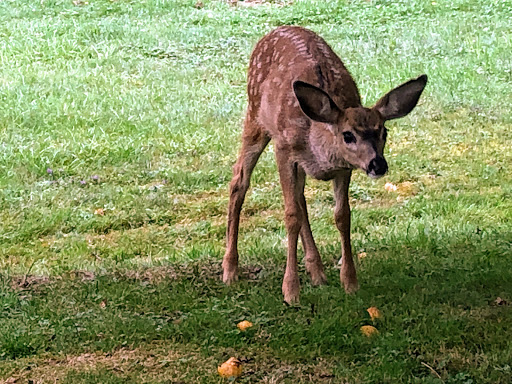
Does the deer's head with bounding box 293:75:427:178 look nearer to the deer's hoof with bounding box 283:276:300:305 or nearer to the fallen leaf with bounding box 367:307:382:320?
the fallen leaf with bounding box 367:307:382:320

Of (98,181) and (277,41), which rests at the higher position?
(277,41)

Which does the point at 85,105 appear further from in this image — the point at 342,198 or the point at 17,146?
the point at 342,198

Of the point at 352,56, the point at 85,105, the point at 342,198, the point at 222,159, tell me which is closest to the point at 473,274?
the point at 342,198

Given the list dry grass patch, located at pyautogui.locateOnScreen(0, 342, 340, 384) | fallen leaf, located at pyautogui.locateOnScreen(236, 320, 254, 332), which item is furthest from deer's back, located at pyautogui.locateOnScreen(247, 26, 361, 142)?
dry grass patch, located at pyautogui.locateOnScreen(0, 342, 340, 384)

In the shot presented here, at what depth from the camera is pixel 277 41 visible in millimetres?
6117

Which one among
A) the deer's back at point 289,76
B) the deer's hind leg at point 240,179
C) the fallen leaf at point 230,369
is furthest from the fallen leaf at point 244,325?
the deer's back at point 289,76

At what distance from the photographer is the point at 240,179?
627cm

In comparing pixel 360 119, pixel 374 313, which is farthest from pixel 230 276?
pixel 360 119

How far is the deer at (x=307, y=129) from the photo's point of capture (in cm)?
489

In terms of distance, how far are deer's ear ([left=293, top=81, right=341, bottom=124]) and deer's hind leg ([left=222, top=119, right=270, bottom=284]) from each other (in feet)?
3.46

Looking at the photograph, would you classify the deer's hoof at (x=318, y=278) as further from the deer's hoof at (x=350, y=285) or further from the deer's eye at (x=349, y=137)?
the deer's eye at (x=349, y=137)

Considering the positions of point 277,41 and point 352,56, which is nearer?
point 277,41

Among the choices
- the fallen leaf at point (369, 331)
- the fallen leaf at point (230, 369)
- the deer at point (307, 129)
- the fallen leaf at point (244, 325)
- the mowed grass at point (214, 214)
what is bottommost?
the mowed grass at point (214, 214)

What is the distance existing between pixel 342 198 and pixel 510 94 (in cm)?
632
